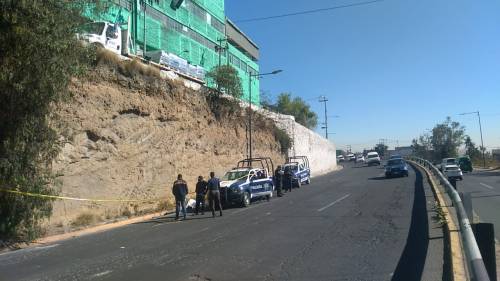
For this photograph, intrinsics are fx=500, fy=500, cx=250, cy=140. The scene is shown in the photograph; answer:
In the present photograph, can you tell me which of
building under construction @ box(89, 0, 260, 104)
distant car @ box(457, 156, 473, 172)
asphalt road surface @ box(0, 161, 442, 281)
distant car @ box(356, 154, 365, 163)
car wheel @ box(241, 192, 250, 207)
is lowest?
asphalt road surface @ box(0, 161, 442, 281)

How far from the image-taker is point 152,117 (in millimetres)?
25078

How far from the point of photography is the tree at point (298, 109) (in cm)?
10732

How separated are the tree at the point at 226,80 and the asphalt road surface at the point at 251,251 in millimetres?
18106

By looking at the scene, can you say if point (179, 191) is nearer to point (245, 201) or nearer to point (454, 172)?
point (245, 201)

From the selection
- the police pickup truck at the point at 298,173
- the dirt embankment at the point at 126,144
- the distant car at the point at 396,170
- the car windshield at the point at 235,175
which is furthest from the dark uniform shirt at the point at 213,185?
the distant car at the point at 396,170

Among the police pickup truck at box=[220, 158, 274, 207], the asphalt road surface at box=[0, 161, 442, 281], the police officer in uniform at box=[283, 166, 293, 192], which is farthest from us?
the police officer in uniform at box=[283, 166, 293, 192]

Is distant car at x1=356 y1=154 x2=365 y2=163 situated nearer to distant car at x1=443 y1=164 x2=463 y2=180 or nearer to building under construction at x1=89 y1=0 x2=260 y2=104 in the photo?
building under construction at x1=89 y1=0 x2=260 y2=104

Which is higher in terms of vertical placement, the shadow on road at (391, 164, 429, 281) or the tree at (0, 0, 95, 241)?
the tree at (0, 0, 95, 241)

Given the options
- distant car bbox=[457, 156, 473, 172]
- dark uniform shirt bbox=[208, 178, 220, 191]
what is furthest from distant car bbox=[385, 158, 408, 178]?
dark uniform shirt bbox=[208, 178, 220, 191]

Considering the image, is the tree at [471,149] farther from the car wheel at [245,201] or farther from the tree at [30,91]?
the tree at [30,91]

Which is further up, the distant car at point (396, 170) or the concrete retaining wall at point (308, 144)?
the concrete retaining wall at point (308, 144)

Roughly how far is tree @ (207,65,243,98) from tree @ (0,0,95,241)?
19484mm

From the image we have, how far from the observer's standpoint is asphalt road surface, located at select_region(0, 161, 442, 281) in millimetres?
8781

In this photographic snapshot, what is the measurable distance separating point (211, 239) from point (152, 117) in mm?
13335
